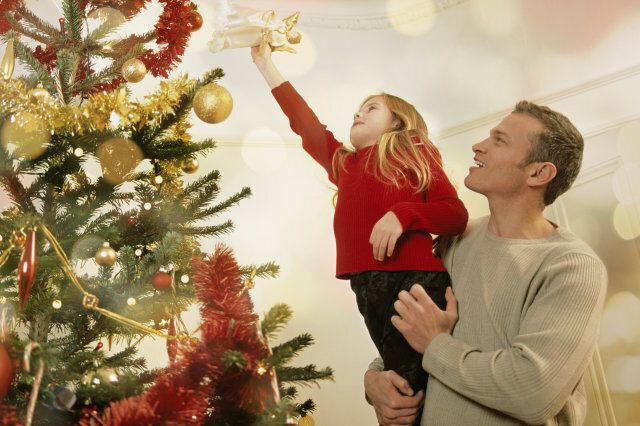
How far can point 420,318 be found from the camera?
1.17 metres

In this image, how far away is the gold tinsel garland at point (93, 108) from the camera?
39.3 inches

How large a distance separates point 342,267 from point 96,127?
641 mm

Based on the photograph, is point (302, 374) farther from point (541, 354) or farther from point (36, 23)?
point (36, 23)

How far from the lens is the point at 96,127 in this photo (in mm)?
1071

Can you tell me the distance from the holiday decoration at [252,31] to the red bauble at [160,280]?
574 mm

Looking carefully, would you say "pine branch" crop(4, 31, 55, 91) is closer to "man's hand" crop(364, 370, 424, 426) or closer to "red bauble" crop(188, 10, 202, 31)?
"red bauble" crop(188, 10, 202, 31)

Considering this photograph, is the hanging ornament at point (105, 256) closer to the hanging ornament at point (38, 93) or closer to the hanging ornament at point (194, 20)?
the hanging ornament at point (38, 93)

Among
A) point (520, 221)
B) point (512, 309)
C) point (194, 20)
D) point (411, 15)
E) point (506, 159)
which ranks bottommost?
point (512, 309)

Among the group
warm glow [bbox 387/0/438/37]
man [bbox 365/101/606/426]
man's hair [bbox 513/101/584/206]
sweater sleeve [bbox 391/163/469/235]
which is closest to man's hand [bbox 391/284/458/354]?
man [bbox 365/101/606/426]

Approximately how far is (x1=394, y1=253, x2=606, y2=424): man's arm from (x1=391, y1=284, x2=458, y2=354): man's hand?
3 centimetres

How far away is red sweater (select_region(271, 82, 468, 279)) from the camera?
1.29 metres

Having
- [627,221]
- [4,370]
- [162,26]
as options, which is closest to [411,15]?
[627,221]

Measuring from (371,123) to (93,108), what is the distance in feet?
2.43

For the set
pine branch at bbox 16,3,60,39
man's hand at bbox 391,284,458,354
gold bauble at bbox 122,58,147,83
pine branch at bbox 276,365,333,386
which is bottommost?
pine branch at bbox 276,365,333,386
